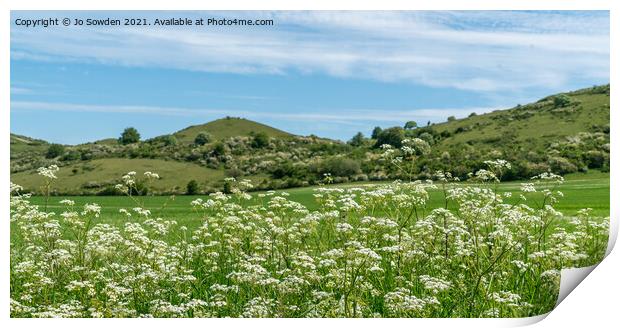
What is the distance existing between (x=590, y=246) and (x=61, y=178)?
6957 mm

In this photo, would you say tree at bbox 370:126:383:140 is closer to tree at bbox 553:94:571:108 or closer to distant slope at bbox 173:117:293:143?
distant slope at bbox 173:117:293:143

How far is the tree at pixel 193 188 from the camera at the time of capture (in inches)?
392

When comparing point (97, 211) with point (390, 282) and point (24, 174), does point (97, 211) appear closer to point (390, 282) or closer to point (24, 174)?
point (24, 174)

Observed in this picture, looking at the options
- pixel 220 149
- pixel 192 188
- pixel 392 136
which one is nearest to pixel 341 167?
pixel 392 136

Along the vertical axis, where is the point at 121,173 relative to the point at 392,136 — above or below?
below

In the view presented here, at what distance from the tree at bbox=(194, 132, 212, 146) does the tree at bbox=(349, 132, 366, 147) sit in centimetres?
198

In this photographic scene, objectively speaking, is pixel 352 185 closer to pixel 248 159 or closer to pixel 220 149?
pixel 248 159

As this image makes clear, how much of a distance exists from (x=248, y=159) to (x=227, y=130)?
53 cm

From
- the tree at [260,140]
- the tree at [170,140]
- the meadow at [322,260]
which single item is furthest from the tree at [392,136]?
the tree at [170,140]

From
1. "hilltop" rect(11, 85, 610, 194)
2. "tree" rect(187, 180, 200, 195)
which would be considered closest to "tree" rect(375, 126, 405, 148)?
"hilltop" rect(11, 85, 610, 194)

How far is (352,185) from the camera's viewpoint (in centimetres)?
912

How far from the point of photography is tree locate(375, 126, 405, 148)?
916 cm

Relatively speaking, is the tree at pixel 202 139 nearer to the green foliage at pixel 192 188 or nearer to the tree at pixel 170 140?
the tree at pixel 170 140
